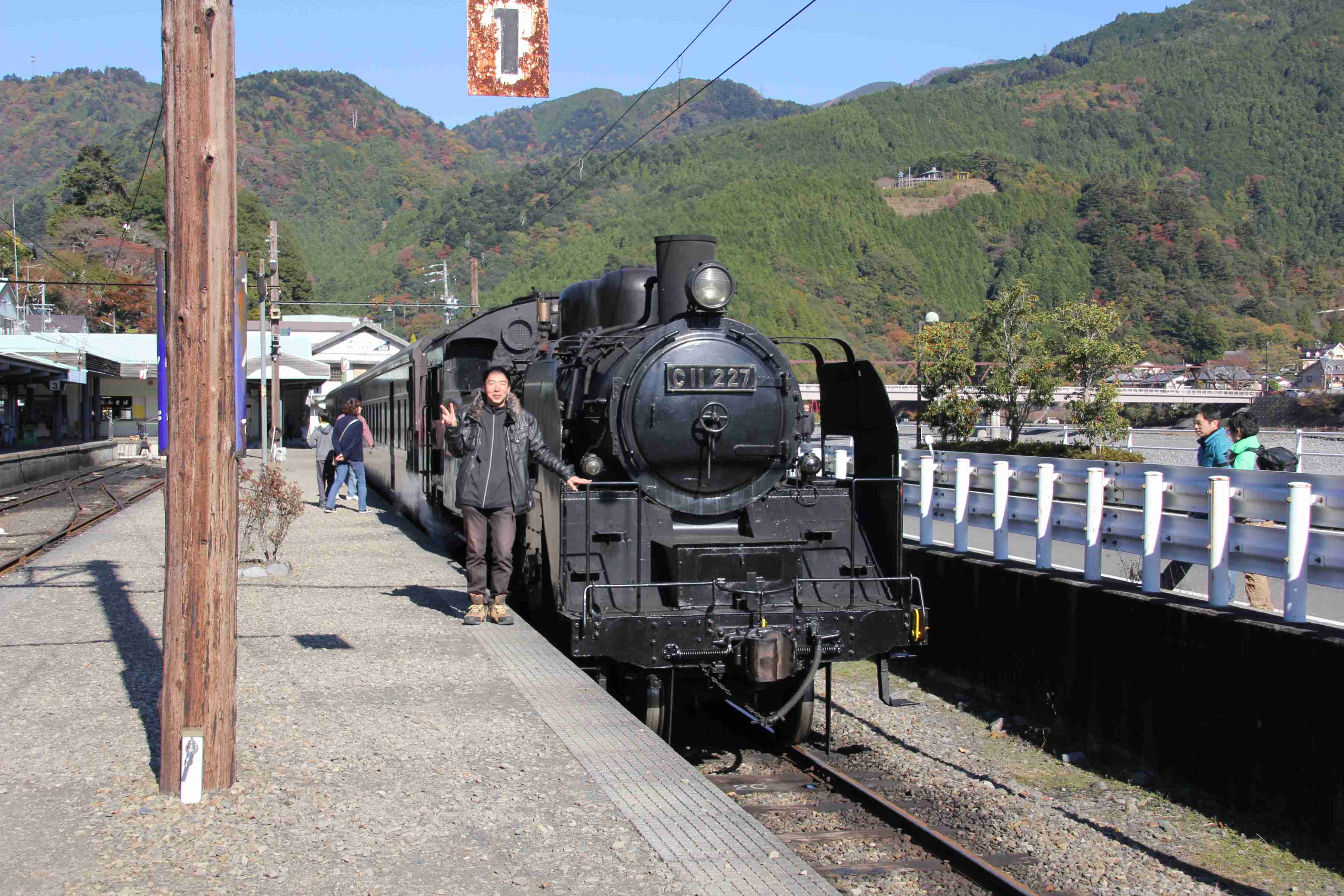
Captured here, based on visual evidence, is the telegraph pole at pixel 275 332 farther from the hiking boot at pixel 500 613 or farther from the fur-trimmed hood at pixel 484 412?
the fur-trimmed hood at pixel 484 412

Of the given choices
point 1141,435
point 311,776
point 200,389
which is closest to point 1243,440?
point 311,776

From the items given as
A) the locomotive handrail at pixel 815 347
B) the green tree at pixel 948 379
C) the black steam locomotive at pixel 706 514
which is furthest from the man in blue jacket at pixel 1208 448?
the green tree at pixel 948 379

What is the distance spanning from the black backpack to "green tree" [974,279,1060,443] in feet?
106

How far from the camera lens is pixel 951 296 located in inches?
4636

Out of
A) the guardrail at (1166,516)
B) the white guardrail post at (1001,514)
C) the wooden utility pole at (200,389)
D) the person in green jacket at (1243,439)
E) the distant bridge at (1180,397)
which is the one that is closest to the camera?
the wooden utility pole at (200,389)

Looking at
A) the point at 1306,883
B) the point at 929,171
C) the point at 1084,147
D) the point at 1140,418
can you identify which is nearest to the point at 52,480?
the point at 1306,883

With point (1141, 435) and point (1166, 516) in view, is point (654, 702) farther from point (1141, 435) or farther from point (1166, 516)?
point (1141, 435)

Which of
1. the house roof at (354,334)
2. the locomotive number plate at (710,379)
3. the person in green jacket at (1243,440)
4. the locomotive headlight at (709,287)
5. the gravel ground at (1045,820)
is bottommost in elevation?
the gravel ground at (1045,820)

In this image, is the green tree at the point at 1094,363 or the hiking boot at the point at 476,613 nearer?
the hiking boot at the point at 476,613

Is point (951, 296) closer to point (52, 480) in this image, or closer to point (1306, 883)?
point (52, 480)

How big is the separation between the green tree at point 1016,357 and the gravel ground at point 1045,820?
112ft

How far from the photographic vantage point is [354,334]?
7238cm

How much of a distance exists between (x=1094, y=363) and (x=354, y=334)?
46862 mm

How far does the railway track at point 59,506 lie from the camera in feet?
48.8
